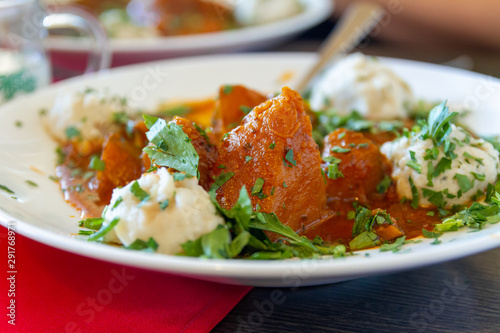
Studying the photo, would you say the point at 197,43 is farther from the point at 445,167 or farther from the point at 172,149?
the point at 445,167

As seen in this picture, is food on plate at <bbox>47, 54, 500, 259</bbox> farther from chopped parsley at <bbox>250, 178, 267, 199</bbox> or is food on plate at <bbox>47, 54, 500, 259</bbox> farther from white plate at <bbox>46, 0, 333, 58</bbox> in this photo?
white plate at <bbox>46, 0, 333, 58</bbox>

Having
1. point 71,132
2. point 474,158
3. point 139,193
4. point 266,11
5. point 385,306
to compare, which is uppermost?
point 474,158

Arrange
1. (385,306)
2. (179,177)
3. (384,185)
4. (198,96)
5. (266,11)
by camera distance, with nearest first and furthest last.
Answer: (179,177) < (385,306) < (384,185) < (198,96) < (266,11)

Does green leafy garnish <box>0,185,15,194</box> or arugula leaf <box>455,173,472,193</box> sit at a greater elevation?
arugula leaf <box>455,173,472,193</box>

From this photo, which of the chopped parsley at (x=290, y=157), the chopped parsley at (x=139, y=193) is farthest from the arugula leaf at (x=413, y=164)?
the chopped parsley at (x=139, y=193)

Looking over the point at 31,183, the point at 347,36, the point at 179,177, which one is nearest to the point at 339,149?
the point at 179,177

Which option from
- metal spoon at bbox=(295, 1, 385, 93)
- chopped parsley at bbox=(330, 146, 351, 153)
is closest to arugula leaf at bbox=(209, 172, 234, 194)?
chopped parsley at bbox=(330, 146, 351, 153)

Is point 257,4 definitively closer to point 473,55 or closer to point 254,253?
point 473,55

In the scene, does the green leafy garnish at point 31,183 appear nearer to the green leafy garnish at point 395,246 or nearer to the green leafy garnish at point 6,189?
the green leafy garnish at point 6,189
